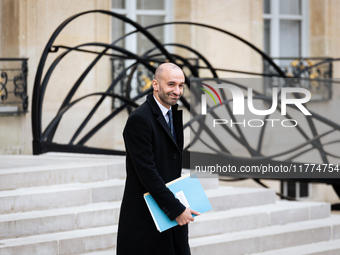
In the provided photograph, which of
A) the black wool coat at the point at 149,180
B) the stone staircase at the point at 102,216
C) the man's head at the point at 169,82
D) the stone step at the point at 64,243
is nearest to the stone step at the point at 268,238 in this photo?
the stone staircase at the point at 102,216

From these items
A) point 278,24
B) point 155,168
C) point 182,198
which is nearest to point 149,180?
point 155,168

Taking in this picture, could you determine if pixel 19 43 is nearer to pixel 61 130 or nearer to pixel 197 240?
pixel 61 130

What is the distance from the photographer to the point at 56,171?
14.9ft

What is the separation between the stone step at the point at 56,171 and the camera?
169 inches

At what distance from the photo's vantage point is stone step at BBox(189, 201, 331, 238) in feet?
14.2

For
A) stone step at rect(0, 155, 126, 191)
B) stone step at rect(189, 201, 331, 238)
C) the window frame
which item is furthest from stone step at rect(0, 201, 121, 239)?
the window frame

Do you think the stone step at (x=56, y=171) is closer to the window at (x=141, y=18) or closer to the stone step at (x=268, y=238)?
the stone step at (x=268, y=238)

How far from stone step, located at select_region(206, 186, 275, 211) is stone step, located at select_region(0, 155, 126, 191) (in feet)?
2.86

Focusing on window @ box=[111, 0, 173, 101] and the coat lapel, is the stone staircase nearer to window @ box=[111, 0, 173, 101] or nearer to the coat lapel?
the coat lapel

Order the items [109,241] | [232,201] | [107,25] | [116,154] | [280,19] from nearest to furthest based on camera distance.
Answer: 1. [109,241]
2. [232,201]
3. [116,154]
4. [107,25]
5. [280,19]

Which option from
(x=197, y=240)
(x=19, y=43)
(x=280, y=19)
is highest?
(x=280, y=19)

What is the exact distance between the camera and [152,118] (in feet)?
7.88

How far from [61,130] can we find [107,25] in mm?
1706

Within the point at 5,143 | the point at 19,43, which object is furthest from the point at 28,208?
the point at 19,43
